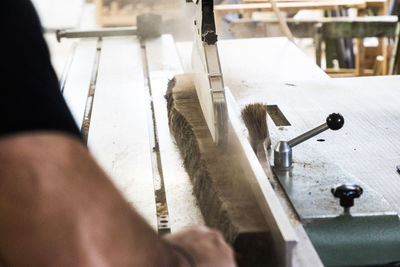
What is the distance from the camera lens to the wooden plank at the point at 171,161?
1.55 metres

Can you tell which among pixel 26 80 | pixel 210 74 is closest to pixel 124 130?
pixel 210 74

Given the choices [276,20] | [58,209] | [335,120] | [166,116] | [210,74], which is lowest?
[276,20]

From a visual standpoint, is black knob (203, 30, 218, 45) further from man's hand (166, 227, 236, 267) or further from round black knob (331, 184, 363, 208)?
man's hand (166, 227, 236, 267)

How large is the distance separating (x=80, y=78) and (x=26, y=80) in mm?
2293

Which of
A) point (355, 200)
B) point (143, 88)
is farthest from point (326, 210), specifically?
point (143, 88)

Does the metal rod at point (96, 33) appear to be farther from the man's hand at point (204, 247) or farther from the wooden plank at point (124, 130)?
the man's hand at point (204, 247)

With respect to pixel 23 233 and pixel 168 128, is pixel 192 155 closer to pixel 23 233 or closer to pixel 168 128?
pixel 168 128

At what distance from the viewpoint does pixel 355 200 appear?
159cm

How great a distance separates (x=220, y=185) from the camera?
154 cm

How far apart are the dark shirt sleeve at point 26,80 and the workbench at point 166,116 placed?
77cm

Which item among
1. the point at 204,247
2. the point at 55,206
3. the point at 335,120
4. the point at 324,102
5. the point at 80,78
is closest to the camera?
the point at 55,206

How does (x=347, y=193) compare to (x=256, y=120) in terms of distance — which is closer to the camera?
(x=347, y=193)

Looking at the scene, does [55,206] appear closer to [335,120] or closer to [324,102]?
[335,120]

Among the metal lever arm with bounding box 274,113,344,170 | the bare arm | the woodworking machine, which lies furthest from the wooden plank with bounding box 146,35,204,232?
the bare arm
